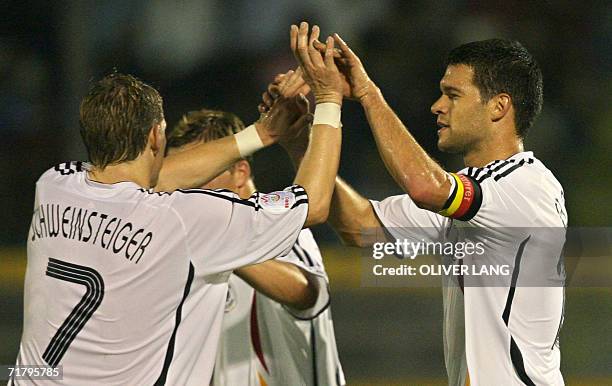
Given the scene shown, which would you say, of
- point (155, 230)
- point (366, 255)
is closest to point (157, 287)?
point (155, 230)

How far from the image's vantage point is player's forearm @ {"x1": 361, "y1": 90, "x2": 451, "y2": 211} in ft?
9.43

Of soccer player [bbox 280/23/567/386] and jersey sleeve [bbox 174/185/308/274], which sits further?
soccer player [bbox 280/23/567/386]

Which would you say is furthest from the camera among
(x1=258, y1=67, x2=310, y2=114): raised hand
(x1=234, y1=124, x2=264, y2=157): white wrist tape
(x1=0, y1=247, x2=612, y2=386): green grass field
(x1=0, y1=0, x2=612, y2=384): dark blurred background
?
(x1=0, y1=0, x2=612, y2=384): dark blurred background

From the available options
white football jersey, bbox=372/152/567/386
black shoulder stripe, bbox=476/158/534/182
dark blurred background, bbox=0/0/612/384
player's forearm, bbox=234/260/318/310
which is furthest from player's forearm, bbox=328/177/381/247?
dark blurred background, bbox=0/0/612/384

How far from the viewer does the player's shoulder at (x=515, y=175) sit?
9.73 feet

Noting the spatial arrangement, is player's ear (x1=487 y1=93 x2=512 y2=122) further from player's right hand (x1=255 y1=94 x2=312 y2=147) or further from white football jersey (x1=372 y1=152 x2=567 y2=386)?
player's right hand (x1=255 y1=94 x2=312 y2=147)

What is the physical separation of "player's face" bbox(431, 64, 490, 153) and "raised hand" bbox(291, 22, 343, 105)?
383 millimetres

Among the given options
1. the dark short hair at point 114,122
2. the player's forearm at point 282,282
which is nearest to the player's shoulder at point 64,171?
the dark short hair at point 114,122

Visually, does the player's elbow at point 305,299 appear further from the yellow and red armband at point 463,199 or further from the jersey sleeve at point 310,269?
the yellow and red armband at point 463,199

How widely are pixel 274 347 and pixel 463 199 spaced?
1073 mm

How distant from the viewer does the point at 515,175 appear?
2.98 m

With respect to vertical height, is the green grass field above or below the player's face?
below

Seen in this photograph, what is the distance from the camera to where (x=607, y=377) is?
5.72 m


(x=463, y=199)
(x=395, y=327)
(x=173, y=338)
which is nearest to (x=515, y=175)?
(x=463, y=199)
